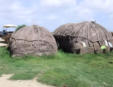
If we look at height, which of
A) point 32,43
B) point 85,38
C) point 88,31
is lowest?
point 32,43

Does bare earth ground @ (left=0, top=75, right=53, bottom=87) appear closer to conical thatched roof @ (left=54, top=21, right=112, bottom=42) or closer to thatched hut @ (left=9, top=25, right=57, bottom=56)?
thatched hut @ (left=9, top=25, right=57, bottom=56)

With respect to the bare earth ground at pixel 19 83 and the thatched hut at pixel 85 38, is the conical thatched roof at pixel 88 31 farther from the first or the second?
the bare earth ground at pixel 19 83

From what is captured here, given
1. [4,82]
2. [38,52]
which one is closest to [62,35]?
[38,52]

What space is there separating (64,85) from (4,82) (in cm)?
213

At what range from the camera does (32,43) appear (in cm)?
1462

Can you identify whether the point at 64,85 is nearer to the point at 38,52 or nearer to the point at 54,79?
the point at 54,79

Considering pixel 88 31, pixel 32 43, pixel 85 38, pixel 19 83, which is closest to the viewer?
pixel 19 83

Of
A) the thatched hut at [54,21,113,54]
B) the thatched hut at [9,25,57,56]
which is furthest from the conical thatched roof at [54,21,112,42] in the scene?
the thatched hut at [9,25,57,56]

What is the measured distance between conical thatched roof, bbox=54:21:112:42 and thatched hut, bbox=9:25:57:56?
8.63 feet

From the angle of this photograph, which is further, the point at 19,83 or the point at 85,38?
the point at 85,38

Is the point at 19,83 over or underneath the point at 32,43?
underneath

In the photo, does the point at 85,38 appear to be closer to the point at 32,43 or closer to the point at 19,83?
the point at 32,43

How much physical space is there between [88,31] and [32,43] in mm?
4562

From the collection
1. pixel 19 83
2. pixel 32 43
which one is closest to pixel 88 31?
pixel 32 43
